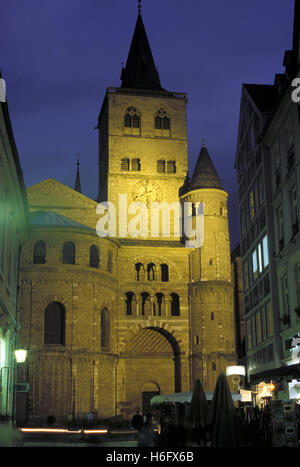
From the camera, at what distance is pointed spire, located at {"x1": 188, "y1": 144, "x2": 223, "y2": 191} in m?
56.7

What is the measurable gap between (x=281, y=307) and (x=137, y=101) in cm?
3979

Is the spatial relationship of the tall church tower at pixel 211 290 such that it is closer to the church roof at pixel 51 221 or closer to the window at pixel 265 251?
the church roof at pixel 51 221

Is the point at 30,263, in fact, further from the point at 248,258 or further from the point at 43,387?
the point at 248,258

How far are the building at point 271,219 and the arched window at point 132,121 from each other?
1009 inches

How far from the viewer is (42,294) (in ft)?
155

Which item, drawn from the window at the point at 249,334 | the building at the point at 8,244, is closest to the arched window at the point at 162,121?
the window at the point at 249,334

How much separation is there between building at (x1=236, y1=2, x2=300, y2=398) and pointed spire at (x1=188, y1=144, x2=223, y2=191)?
56.2 ft

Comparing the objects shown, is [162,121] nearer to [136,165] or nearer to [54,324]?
[136,165]

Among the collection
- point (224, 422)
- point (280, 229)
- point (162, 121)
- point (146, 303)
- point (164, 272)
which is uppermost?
point (162, 121)

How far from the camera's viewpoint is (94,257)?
1967 inches

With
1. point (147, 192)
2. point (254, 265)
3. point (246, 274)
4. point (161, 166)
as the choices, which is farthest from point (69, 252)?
point (254, 265)

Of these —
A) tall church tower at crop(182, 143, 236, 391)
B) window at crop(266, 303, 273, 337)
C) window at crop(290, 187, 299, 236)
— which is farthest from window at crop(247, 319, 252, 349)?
tall church tower at crop(182, 143, 236, 391)

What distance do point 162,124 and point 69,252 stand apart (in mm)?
20952

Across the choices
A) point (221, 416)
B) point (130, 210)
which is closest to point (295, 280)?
point (221, 416)
